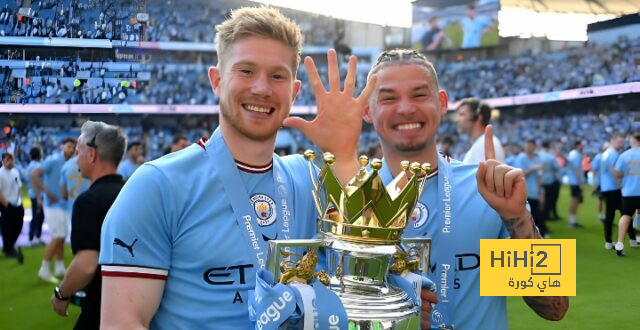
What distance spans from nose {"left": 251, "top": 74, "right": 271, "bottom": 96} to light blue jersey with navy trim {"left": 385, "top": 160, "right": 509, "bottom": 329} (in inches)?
24.3

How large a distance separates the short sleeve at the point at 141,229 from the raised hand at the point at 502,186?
78cm

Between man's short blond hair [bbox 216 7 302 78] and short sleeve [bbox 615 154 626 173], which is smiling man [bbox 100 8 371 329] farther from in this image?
short sleeve [bbox 615 154 626 173]

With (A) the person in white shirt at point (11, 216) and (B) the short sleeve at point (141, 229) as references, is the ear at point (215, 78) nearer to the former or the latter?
(B) the short sleeve at point (141, 229)

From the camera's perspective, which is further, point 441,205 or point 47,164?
point 47,164

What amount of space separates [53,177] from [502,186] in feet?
21.9

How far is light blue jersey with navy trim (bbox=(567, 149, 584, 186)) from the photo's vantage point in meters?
10.4

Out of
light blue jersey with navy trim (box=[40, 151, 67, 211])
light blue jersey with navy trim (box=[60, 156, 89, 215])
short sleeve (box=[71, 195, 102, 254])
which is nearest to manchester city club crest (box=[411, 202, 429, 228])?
short sleeve (box=[71, 195, 102, 254])

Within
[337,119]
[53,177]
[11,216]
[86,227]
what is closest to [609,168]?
[86,227]

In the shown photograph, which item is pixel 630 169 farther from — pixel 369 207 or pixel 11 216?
pixel 11 216

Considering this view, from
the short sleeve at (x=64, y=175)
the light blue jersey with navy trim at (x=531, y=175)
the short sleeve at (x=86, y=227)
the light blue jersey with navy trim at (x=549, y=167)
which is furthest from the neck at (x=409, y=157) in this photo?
the light blue jersey with navy trim at (x=549, y=167)

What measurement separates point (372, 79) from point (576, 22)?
252 centimetres

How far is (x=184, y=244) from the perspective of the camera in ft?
4.70

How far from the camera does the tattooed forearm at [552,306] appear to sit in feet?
6.04

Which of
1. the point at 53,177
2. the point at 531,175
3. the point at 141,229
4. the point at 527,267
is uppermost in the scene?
the point at 531,175
